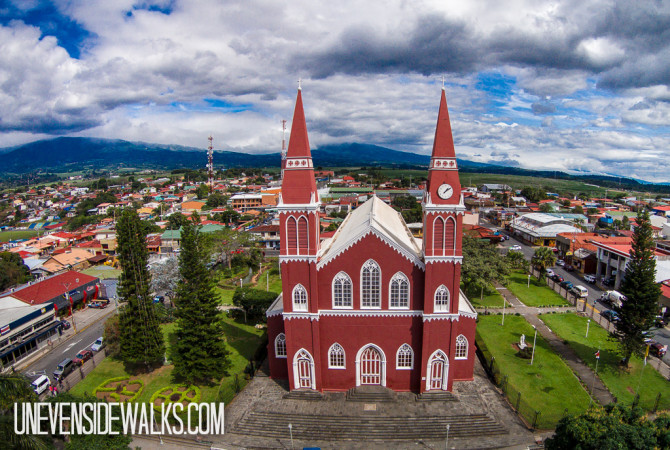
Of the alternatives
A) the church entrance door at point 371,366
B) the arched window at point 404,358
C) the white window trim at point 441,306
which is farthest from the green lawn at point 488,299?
the church entrance door at point 371,366

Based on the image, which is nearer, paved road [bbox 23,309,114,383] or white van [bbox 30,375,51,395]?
white van [bbox 30,375,51,395]

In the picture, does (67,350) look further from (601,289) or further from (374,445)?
(601,289)

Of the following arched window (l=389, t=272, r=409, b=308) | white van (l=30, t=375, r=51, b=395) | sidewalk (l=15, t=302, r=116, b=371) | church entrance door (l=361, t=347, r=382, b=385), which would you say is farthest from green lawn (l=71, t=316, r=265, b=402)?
arched window (l=389, t=272, r=409, b=308)

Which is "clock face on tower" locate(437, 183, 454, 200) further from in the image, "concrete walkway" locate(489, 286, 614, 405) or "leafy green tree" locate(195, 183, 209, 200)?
"leafy green tree" locate(195, 183, 209, 200)

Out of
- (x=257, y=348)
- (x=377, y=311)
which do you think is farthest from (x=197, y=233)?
(x=377, y=311)

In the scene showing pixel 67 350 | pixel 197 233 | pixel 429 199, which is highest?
pixel 429 199

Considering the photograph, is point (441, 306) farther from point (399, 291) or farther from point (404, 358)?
point (404, 358)

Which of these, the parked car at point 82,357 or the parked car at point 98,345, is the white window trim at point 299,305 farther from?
the parked car at point 98,345
